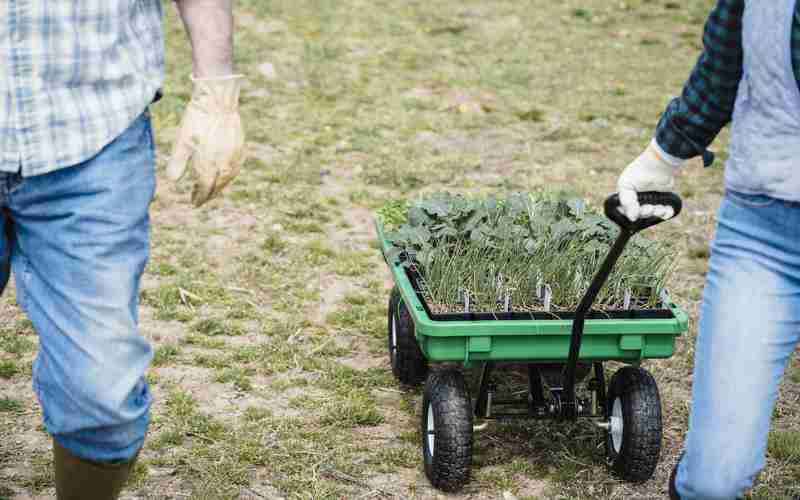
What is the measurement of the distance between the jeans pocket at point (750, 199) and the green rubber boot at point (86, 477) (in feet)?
4.53

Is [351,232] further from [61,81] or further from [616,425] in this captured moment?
[61,81]

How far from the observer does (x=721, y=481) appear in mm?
2154

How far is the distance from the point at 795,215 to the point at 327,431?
6.08 feet

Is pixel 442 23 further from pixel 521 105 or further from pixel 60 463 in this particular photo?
pixel 60 463

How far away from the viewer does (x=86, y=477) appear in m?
2.43

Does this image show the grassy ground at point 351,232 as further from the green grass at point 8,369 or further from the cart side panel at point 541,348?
the cart side panel at point 541,348

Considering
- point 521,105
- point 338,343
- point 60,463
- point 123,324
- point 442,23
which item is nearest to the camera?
point 123,324

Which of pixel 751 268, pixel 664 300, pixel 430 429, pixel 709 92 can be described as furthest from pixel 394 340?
A: pixel 751 268

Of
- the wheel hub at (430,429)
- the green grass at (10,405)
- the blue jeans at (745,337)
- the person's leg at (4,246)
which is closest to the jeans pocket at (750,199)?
the blue jeans at (745,337)

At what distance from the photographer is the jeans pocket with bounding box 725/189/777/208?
213 cm

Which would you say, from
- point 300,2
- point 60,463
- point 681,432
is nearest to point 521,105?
point 300,2

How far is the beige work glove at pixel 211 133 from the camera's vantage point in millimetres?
2371

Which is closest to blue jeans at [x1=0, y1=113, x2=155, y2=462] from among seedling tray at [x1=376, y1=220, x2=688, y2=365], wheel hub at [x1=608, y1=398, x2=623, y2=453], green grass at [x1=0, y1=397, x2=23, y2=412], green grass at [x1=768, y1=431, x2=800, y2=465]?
seedling tray at [x1=376, y1=220, x2=688, y2=365]

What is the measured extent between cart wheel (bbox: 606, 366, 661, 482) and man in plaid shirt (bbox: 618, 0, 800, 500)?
33.7 inches
